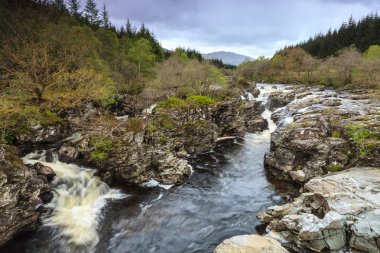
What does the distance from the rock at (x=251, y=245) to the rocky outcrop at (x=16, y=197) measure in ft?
35.1

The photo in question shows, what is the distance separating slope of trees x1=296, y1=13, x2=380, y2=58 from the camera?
9221 cm

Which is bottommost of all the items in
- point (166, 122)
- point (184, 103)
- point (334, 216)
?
point (334, 216)

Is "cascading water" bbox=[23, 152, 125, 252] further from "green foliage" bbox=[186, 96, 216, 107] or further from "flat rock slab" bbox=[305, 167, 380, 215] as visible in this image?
"green foliage" bbox=[186, 96, 216, 107]

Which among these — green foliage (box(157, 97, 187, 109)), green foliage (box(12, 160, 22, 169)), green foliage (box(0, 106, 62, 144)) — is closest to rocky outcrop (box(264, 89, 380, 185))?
green foliage (box(157, 97, 187, 109))

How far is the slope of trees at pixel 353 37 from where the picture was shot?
92.2 metres

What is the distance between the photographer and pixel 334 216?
1255 cm

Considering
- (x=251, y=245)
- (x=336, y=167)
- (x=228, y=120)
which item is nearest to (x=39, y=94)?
(x=228, y=120)

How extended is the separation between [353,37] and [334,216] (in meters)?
112

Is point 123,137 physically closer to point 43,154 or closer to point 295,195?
point 43,154

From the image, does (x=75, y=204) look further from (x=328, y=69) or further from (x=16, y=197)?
(x=328, y=69)

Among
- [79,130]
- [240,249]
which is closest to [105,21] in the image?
[79,130]

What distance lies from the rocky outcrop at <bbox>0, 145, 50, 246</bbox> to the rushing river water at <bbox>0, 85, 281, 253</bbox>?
771 millimetres

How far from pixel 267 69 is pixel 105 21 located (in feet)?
210

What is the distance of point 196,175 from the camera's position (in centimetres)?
2345
